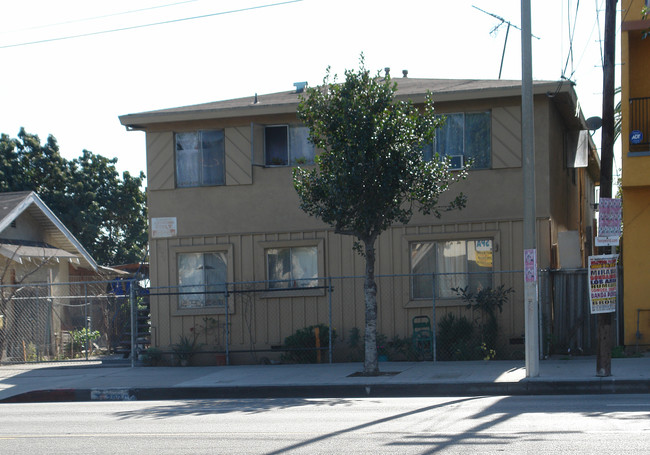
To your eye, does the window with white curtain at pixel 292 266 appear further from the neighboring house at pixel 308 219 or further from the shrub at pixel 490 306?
the shrub at pixel 490 306

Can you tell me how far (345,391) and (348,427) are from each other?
4245 millimetres

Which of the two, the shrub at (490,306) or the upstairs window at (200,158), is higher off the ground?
the upstairs window at (200,158)

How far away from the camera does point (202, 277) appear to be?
1905 centimetres

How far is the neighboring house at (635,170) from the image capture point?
15.8 meters

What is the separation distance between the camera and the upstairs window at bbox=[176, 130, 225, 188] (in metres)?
19.0

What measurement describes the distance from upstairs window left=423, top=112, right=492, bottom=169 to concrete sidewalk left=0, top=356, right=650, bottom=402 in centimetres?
458

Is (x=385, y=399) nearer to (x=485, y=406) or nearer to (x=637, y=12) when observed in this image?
(x=485, y=406)

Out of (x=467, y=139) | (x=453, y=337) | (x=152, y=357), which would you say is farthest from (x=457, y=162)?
(x=152, y=357)

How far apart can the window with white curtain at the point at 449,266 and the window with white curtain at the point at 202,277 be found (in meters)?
4.75

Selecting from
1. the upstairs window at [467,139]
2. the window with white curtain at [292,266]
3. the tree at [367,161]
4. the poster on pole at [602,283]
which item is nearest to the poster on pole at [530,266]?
the poster on pole at [602,283]

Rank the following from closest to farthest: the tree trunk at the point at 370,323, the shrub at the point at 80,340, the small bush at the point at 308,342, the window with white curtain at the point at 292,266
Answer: the tree trunk at the point at 370,323 < the small bush at the point at 308,342 < the window with white curtain at the point at 292,266 < the shrub at the point at 80,340

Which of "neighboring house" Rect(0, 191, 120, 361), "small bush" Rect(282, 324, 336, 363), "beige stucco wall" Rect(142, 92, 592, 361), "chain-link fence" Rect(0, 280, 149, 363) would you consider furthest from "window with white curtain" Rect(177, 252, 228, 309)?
"neighboring house" Rect(0, 191, 120, 361)

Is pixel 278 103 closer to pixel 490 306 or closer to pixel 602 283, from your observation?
pixel 490 306

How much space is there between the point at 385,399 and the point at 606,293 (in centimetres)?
405
